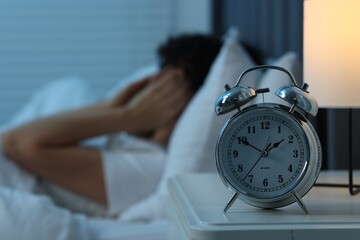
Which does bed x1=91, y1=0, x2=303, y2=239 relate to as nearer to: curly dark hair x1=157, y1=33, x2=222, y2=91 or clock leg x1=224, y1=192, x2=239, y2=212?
curly dark hair x1=157, y1=33, x2=222, y2=91

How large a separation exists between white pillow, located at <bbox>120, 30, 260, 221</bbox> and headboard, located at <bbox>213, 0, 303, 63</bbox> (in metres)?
0.18

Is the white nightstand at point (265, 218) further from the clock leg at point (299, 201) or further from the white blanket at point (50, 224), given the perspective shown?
the white blanket at point (50, 224)

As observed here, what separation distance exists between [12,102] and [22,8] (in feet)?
1.76

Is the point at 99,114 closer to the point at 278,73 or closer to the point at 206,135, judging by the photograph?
the point at 206,135

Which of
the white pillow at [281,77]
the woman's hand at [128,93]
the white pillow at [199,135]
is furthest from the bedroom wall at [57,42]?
the white pillow at [281,77]

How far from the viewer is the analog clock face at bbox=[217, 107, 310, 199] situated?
1.06m

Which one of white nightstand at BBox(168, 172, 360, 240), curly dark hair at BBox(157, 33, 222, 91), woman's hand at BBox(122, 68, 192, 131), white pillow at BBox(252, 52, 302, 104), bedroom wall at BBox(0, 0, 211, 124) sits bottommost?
bedroom wall at BBox(0, 0, 211, 124)

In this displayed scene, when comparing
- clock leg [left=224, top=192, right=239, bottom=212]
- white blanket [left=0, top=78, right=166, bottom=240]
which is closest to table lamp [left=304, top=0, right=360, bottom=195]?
clock leg [left=224, top=192, right=239, bottom=212]

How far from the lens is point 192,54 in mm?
2359

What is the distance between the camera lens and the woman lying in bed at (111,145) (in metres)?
2.04

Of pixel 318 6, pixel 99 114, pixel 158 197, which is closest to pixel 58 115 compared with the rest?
pixel 99 114

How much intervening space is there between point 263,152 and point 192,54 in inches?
52.0

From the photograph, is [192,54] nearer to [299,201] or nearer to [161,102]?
[161,102]

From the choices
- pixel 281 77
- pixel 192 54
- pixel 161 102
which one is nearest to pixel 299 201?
pixel 281 77
